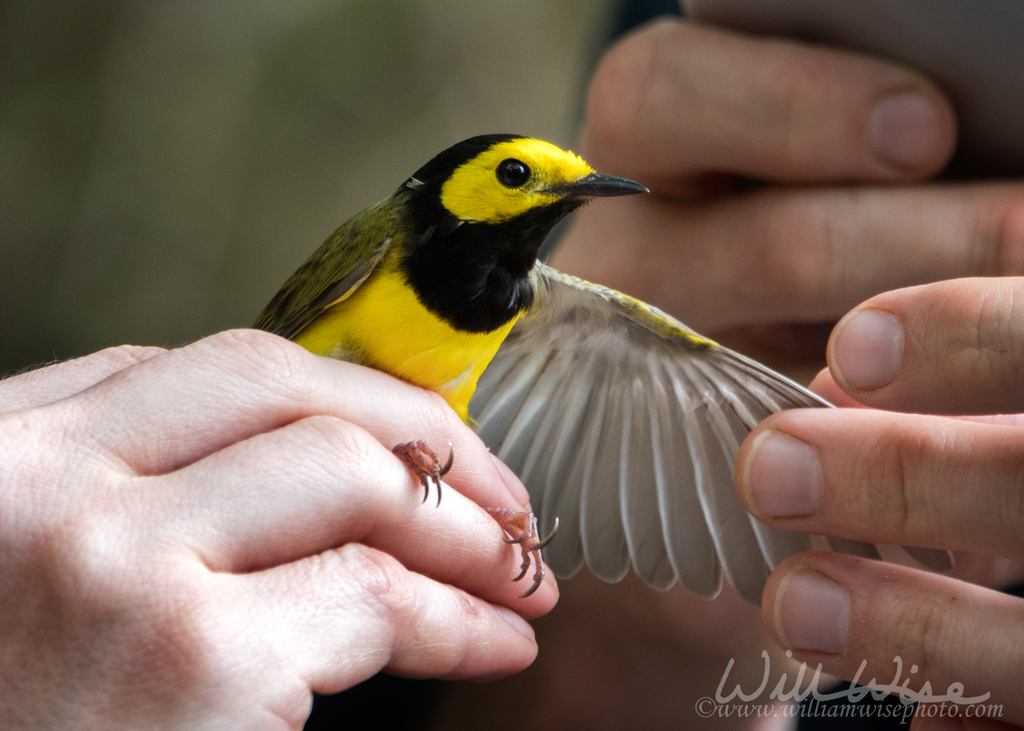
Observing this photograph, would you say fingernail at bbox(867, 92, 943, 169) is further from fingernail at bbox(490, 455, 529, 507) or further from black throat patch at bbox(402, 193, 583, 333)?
fingernail at bbox(490, 455, 529, 507)

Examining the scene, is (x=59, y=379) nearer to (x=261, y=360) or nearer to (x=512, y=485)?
(x=261, y=360)

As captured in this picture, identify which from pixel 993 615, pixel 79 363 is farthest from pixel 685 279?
pixel 79 363

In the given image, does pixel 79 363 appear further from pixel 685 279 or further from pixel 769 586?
pixel 685 279

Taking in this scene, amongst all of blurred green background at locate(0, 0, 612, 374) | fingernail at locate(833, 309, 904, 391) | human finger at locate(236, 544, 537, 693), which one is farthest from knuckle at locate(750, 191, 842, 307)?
blurred green background at locate(0, 0, 612, 374)

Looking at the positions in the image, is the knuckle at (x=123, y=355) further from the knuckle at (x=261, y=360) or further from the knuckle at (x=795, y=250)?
the knuckle at (x=795, y=250)

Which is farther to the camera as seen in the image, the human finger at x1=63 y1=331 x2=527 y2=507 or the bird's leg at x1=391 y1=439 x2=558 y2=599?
the bird's leg at x1=391 y1=439 x2=558 y2=599


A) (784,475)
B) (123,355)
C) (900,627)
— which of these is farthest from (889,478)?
(123,355)
